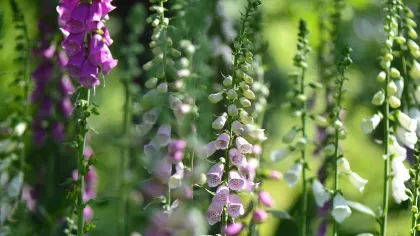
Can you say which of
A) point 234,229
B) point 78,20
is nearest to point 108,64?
point 78,20

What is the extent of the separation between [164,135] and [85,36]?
46cm

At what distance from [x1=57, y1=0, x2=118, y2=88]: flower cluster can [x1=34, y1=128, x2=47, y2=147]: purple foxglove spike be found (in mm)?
1905

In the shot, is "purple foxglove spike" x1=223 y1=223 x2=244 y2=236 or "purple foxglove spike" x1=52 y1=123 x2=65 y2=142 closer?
"purple foxglove spike" x1=223 y1=223 x2=244 y2=236

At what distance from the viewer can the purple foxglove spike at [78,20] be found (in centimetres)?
274

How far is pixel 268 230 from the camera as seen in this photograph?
4988 millimetres

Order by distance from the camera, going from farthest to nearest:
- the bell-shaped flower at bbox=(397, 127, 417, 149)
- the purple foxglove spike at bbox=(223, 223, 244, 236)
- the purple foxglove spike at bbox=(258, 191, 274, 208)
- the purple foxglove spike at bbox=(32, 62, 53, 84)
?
the purple foxglove spike at bbox=(32, 62, 53, 84)
the purple foxglove spike at bbox=(258, 191, 274, 208)
the bell-shaped flower at bbox=(397, 127, 417, 149)
the purple foxglove spike at bbox=(223, 223, 244, 236)

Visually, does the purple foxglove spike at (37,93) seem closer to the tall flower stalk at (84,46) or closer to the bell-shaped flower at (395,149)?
the tall flower stalk at (84,46)

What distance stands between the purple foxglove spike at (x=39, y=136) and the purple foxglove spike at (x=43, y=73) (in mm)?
287

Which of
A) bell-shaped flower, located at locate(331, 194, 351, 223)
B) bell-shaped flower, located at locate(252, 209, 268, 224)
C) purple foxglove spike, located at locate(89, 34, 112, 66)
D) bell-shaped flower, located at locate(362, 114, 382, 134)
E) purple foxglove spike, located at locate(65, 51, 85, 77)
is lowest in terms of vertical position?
bell-shaped flower, located at locate(252, 209, 268, 224)

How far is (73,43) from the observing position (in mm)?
2793

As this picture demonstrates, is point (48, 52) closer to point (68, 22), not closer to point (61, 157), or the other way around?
point (61, 157)

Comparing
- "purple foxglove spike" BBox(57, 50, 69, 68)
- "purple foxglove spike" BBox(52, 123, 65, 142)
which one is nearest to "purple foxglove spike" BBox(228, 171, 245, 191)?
"purple foxglove spike" BBox(57, 50, 69, 68)

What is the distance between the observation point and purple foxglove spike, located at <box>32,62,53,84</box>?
182 inches

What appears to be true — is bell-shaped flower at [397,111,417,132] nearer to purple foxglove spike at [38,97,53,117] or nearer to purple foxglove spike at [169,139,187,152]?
purple foxglove spike at [169,139,187,152]
